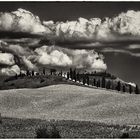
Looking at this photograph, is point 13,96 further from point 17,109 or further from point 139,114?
point 139,114

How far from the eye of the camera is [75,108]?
251ft

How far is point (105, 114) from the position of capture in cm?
6353

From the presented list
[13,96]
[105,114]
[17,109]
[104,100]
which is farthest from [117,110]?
[13,96]

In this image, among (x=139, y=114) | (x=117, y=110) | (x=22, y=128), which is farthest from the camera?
(x=117, y=110)

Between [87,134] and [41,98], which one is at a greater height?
[87,134]

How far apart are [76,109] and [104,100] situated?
8.92 metres

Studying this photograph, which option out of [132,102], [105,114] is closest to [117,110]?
[105,114]

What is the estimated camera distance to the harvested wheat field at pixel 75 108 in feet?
198

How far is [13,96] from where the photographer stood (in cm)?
9606

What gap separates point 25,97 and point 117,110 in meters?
35.0

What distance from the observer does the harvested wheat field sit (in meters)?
60.3

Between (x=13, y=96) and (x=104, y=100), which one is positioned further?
(x=13, y=96)

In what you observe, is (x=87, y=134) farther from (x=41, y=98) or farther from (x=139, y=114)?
(x=41, y=98)

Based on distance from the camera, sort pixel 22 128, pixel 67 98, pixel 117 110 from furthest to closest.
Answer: pixel 67 98, pixel 117 110, pixel 22 128
